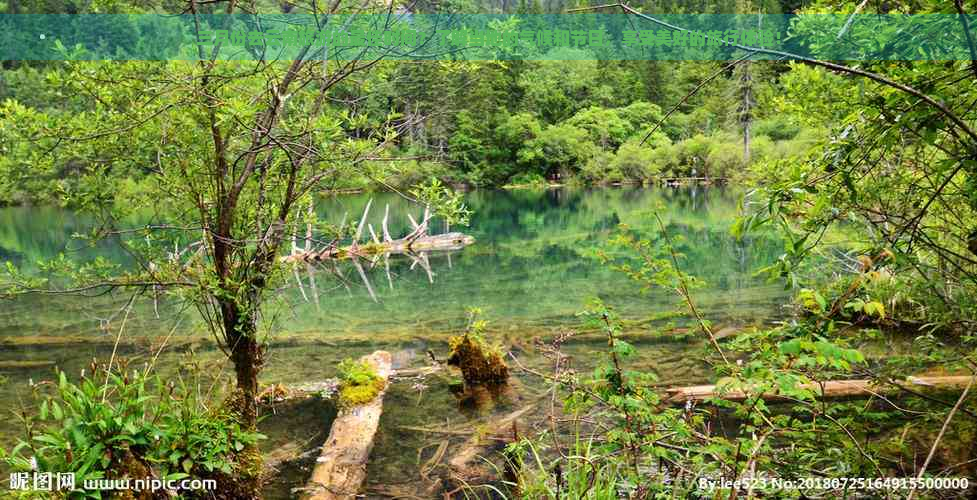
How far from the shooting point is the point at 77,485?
3375 mm

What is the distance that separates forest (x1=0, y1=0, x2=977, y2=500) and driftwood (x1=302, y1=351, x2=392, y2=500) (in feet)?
0.13

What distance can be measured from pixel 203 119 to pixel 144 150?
2.30ft

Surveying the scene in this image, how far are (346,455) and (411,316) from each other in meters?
7.51

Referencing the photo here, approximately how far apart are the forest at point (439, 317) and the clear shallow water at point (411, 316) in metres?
0.11

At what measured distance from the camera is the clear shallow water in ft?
25.8

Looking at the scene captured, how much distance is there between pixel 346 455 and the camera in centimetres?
649

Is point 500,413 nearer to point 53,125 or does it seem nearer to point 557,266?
point 53,125

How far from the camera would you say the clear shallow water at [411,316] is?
7.85 m

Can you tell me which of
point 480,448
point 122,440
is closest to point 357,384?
point 480,448

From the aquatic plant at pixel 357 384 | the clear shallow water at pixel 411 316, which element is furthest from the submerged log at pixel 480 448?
the aquatic plant at pixel 357 384

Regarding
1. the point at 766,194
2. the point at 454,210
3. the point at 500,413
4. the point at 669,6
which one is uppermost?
the point at 669,6

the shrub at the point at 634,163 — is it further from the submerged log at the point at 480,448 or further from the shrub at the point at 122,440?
the shrub at the point at 122,440

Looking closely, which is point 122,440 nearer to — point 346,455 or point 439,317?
point 346,455

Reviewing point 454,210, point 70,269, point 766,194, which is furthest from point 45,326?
point 766,194
